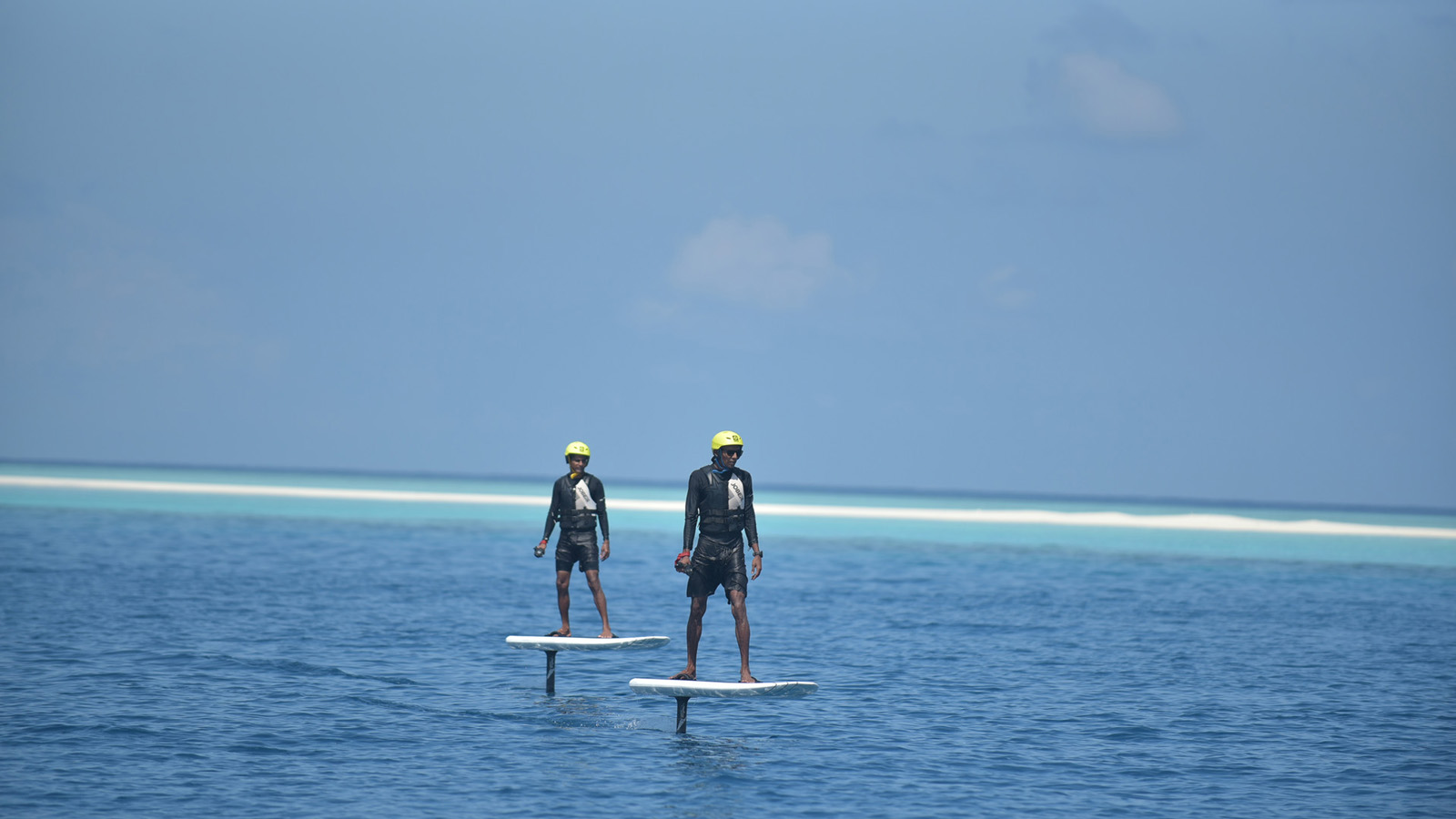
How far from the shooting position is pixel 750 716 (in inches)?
677

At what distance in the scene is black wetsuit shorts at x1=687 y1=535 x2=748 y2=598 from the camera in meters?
15.3

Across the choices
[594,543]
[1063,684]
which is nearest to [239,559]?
[594,543]

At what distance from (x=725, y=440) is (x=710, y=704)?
15.1ft

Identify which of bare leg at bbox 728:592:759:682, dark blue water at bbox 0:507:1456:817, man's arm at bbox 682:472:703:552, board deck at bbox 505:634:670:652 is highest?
man's arm at bbox 682:472:703:552

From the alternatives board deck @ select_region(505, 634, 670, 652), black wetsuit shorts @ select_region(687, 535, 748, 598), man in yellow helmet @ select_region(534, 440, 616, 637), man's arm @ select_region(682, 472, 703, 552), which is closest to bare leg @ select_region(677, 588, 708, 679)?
black wetsuit shorts @ select_region(687, 535, 748, 598)

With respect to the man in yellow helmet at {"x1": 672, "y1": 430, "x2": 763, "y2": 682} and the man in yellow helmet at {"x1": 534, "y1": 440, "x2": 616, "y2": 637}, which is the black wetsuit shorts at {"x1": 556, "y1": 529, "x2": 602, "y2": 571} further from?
the man in yellow helmet at {"x1": 672, "y1": 430, "x2": 763, "y2": 682}

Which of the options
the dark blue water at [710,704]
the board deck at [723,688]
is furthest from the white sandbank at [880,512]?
the board deck at [723,688]

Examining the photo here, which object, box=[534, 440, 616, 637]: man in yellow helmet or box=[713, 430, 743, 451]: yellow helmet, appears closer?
box=[713, 430, 743, 451]: yellow helmet

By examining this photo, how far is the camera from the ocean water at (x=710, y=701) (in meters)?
13.1

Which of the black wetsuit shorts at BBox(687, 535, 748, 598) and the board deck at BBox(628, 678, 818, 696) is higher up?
the black wetsuit shorts at BBox(687, 535, 748, 598)

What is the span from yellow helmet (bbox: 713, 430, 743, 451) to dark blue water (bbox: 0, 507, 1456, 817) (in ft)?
10.7

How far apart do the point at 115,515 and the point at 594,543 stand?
154 ft

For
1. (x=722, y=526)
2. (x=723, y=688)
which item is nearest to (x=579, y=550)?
(x=722, y=526)

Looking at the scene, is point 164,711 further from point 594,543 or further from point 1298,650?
point 1298,650
